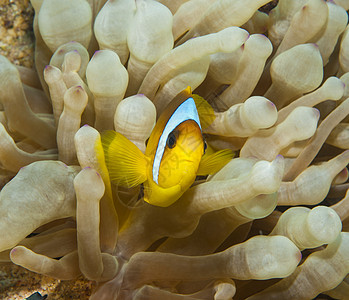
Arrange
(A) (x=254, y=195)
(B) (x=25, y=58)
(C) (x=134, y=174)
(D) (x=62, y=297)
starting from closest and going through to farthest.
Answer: (A) (x=254, y=195) → (C) (x=134, y=174) → (D) (x=62, y=297) → (B) (x=25, y=58)

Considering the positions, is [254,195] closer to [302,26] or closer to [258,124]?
[258,124]

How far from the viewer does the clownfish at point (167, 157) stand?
0.70 meters

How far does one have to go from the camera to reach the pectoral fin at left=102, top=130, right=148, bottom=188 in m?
0.74

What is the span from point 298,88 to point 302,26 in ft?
0.48

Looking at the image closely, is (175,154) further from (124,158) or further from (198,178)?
(198,178)

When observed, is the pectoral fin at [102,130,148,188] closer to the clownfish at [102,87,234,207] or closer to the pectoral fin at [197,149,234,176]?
the clownfish at [102,87,234,207]

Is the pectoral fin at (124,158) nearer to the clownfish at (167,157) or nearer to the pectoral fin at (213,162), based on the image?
the clownfish at (167,157)

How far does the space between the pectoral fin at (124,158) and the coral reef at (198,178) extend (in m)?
0.03

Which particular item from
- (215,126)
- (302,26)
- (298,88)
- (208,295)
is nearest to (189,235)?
(208,295)

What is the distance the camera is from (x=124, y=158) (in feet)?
2.44

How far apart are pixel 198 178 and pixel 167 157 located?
0.25m

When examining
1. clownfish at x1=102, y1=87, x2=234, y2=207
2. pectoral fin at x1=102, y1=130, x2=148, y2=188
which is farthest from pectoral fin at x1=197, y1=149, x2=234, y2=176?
pectoral fin at x1=102, y1=130, x2=148, y2=188

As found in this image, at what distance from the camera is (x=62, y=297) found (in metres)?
0.85

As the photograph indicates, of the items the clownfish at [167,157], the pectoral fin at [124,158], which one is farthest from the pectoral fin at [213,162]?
the pectoral fin at [124,158]
